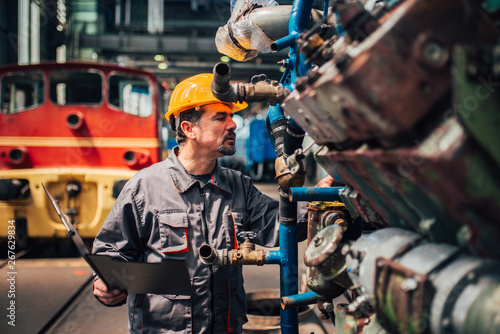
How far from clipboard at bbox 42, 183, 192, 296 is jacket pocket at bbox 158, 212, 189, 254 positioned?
0.85ft

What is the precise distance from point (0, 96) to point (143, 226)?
138 inches

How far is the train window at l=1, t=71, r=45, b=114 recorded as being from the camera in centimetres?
386

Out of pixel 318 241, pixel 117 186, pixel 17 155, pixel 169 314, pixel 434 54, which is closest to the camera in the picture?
pixel 434 54

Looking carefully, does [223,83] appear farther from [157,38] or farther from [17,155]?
[157,38]

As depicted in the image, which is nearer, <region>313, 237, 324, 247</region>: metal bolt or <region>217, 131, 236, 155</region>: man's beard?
<region>313, 237, 324, 247</region>: metal bolt

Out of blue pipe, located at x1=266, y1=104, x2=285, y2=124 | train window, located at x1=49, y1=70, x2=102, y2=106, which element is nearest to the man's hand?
blue pipe, located at x1=266, y1=104, x2=285, y2=124

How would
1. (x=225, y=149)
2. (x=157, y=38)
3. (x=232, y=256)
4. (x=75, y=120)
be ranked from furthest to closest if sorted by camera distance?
(x=157, y=38), (x=75, y=120), (x=225, y=149), (x=232, y=256)

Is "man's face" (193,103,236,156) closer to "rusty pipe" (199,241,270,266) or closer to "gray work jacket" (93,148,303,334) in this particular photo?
"gray work jacket" (93,148,303,334)

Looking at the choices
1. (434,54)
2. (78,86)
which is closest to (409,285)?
(434,54)

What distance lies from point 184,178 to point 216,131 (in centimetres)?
30

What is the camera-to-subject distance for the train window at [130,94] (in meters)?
3.95

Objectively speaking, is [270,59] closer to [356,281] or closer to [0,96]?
[0,96]

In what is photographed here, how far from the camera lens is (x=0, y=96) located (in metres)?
3.88

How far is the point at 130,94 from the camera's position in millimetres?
4066
